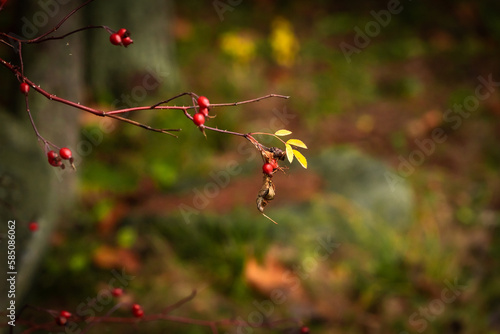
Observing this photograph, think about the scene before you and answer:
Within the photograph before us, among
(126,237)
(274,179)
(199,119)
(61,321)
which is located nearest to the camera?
(199,119)

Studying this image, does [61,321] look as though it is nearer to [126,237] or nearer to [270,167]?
[270,167]

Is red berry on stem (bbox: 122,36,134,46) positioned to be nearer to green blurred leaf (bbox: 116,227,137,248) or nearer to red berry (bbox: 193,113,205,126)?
red berry (bbox: 193,113,205,126)

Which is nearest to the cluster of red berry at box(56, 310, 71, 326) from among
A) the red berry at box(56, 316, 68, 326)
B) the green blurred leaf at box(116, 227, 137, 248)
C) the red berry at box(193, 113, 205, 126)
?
the red berry at box(56, 316, 68, 326)

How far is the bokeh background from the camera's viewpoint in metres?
3.01

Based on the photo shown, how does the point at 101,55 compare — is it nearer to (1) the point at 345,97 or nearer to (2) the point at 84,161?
(2) the point at 84,161

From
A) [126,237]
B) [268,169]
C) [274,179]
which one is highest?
[268,169]

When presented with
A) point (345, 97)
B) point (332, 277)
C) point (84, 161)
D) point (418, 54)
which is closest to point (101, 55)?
point (84, 161)

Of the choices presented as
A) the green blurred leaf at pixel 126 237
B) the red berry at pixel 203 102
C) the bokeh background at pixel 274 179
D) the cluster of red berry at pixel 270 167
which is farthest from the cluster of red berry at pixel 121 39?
the green blurred leaf at pixel 126 237

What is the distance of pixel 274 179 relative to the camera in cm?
384

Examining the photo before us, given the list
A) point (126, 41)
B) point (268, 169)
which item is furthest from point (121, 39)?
point (268, 169)

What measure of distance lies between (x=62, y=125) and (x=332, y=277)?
2212mm

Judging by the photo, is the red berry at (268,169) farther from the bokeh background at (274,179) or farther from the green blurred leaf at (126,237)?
the green blurred leaf at (126,237)

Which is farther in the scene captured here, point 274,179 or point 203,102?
point 274,179

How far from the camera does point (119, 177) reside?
4480 millimetres
